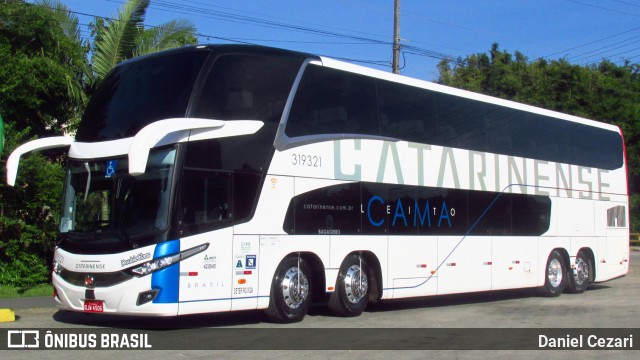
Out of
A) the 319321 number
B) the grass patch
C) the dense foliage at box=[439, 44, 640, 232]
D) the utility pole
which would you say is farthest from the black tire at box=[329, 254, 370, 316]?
the dense foliage at box=[439, 44, 640, 232]

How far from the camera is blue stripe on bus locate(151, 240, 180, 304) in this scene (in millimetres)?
11266

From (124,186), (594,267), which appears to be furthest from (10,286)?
(594,267)

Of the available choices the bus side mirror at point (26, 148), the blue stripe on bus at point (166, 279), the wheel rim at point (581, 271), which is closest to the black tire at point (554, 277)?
the wheel rim at point (581, 271)

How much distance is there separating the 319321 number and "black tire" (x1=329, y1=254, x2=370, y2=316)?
1.90 m

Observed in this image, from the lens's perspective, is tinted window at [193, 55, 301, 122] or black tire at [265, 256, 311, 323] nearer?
tinted window at [193, 55, 301, 122]

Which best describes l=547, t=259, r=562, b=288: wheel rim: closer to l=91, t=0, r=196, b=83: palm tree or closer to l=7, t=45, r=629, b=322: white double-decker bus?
l=7, t=45, r=629, b=322: white double-decker bus

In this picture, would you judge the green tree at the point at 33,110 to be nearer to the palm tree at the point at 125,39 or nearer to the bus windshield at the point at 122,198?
the palm tree at the point at 125,39

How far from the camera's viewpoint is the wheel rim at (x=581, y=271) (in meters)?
20.7

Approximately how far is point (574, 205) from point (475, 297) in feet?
11.7

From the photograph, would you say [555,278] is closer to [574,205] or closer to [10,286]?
[574,205]

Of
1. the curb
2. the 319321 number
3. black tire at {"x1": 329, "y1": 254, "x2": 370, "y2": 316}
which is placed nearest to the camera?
the curb

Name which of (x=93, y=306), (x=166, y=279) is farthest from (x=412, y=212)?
(x=93, y=306)

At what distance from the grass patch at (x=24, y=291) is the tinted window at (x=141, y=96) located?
211 inches

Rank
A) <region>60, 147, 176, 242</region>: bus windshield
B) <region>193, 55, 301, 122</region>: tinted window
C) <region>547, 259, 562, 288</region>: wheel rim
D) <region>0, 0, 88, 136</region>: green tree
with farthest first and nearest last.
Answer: <region>547, 259, 562, 288</region>: wheel rim
<region>0, 0, 88, 136</region>: green tree
<region>193, 55, 301, 122</region>: tinted window
<region>60, 147, 176, 242</region>: bus windshield
